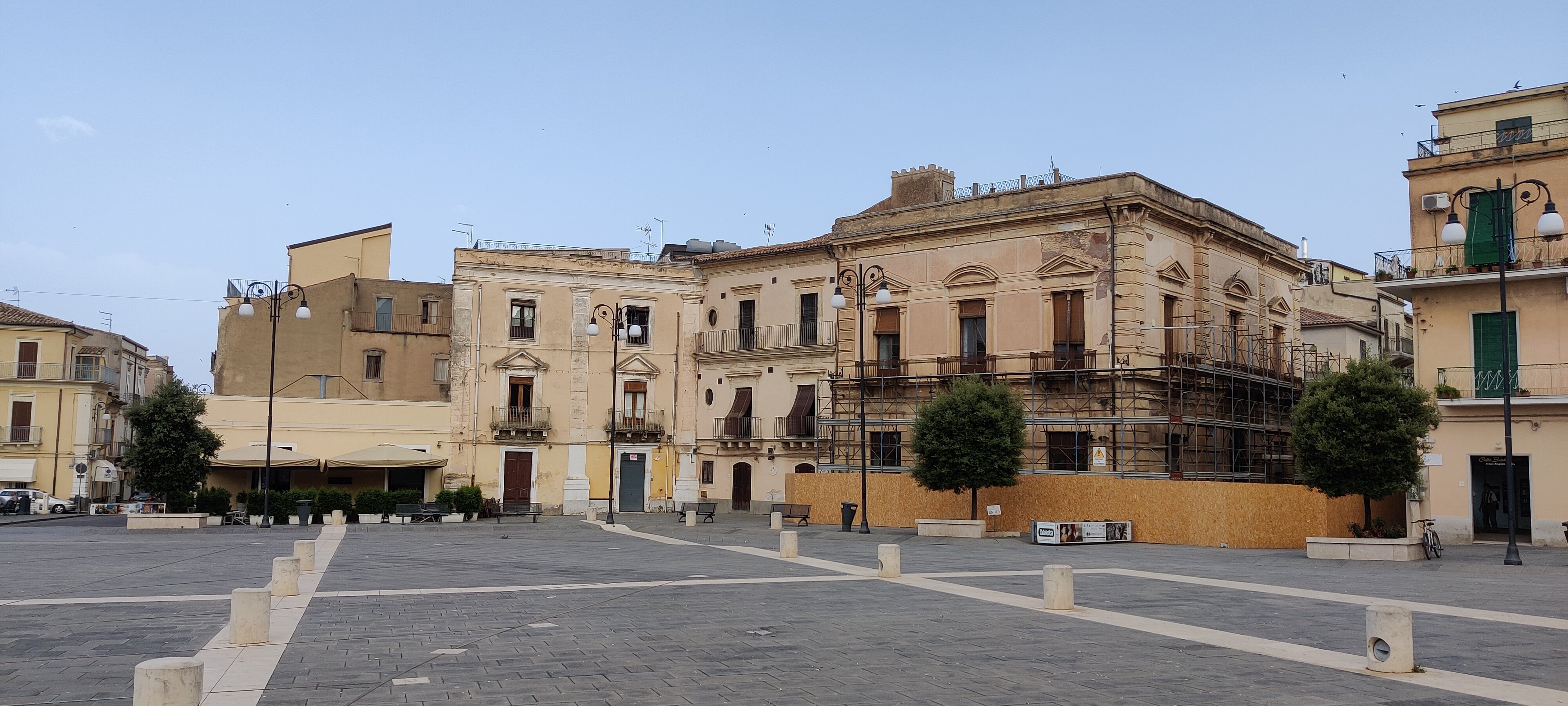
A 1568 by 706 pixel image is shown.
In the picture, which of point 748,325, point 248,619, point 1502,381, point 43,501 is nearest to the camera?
point 248,619

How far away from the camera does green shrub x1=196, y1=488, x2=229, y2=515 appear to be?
34.8 m

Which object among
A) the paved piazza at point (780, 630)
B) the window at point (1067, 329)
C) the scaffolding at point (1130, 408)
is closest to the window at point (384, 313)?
the scaffolding at point (1130, 408)

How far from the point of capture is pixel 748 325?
44625mm

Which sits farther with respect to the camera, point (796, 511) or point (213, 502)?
point (213, 502)

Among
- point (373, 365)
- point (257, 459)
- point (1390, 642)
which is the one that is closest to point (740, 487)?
point (373, 365)

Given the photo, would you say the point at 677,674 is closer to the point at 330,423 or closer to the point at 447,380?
the point at 330,423

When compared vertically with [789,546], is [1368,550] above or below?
above

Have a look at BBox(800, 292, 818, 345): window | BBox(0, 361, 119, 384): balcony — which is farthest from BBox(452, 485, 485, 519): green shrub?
BBox(0, 361, 119, 384): balcony

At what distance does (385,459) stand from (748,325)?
13799 millimetres

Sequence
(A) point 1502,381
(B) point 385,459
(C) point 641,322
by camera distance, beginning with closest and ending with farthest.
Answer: (A) point 1502,381
(B) point 385,459
(C) point 641,322

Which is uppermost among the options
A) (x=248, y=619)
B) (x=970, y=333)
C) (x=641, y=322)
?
(x=641, y=322)

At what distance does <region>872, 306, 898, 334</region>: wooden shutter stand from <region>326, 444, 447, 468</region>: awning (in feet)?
53.2

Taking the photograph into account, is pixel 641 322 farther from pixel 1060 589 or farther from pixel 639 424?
pixel 1060 589

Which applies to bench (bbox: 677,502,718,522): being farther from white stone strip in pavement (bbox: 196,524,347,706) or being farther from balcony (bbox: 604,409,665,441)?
white stone strip in pavement (bbox: 196,524,347,706)
